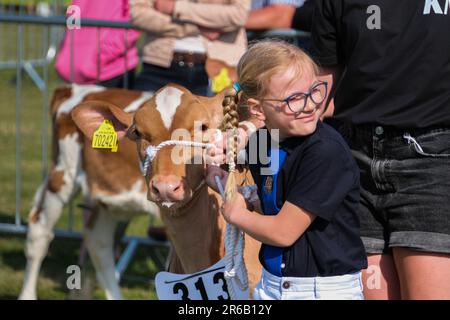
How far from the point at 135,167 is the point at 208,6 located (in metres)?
1.12

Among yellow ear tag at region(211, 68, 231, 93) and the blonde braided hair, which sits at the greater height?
the blonde braided hair

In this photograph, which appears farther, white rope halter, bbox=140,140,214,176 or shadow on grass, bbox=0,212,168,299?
shadow on grass, bbox=0,212,168,299

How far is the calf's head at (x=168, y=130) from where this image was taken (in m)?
3.60

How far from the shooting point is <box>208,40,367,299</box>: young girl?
10.0 ft

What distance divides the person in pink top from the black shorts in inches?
137

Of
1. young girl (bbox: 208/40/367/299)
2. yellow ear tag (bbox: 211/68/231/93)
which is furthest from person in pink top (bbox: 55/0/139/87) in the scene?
young girl (bbox: 208/40/367/299)

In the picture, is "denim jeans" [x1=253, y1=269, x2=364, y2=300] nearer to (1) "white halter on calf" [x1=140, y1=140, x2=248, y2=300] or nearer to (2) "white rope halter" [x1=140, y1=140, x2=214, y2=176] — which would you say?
(1) "white halter on calf" [x1=140, y1=140, x2=248, y2=300]

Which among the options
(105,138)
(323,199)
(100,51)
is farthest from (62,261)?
(323,199)

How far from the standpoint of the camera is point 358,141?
361 cm

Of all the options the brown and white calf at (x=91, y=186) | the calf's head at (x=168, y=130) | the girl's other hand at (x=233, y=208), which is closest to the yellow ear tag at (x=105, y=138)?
the calf's head at (x=168, y=130)

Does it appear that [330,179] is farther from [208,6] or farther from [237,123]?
[208,6]

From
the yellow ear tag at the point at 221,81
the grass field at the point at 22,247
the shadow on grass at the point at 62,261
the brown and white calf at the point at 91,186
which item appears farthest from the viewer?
the shadow on grass at the point at 62,261

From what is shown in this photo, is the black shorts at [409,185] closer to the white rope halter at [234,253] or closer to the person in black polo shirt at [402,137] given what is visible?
the person in black polo shirt at [402,137]

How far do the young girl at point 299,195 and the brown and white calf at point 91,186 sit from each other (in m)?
2.69
